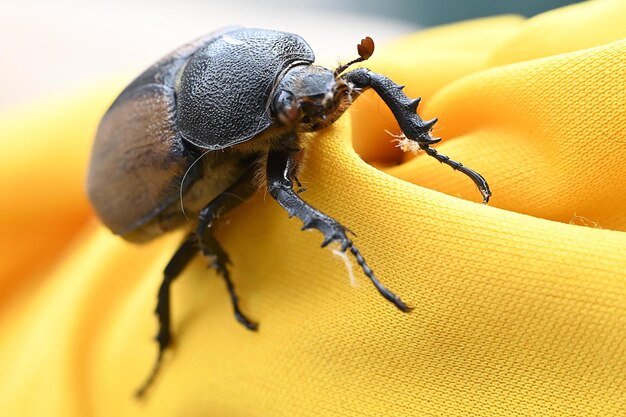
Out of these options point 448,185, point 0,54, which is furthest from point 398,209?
point 0,54

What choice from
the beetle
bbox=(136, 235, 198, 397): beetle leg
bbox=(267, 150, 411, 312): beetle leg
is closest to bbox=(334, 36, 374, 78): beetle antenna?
the beetle

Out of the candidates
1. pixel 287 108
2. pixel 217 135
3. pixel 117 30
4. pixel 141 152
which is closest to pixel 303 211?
pixel 287 108

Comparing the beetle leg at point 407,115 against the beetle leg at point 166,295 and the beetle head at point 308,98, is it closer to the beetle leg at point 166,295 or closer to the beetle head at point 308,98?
the beetle head at point 308,98

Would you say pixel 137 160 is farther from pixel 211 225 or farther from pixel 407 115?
pixel 407 115

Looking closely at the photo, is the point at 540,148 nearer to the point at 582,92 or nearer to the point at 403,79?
A: the point at 582,92

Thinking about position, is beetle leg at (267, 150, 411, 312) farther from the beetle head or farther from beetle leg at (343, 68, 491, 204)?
beetle leg at (343, 68, 491, 204)

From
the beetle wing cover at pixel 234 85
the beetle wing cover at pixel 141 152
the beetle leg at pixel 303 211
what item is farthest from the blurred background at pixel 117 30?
the beetle leg at pixel 303 211
